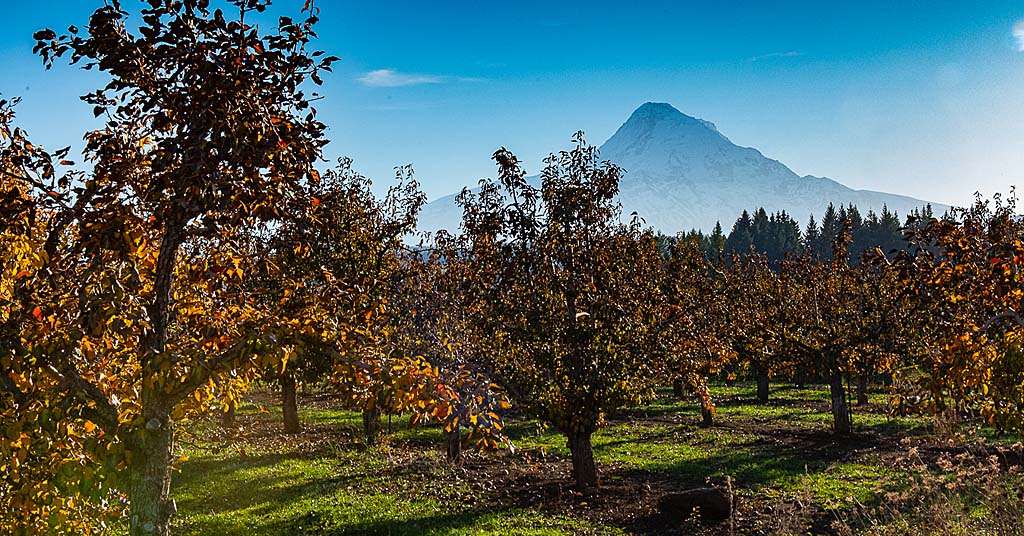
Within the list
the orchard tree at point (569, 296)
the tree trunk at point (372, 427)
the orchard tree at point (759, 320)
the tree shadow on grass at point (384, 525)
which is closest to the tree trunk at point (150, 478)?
the tree shadow on grass at point (384, 525)

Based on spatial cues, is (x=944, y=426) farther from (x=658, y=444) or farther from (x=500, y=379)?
(x=658, y=444)

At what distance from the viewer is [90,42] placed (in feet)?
19.4

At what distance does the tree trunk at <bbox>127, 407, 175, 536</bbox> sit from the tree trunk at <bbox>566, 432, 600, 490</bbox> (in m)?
12.9

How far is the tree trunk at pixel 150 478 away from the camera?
21.3 ft

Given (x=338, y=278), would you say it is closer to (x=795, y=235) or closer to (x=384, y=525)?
(x=384, y=525)

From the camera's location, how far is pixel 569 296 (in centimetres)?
1784

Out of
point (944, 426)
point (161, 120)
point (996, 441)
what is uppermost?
point (161, 120)

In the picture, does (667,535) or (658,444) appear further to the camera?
(658,444)

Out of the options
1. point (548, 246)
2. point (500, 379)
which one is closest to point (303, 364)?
point (500, 379)

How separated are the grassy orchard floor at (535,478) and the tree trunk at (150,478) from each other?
2569 millimetres

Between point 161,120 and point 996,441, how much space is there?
27589 millimetres

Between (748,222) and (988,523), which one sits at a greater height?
(748,222)

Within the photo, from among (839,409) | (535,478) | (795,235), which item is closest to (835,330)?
(839,409)

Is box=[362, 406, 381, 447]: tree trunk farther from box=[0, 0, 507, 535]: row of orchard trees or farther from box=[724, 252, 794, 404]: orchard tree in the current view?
box=[0, 0, 507, 535]: row of orchard trees
